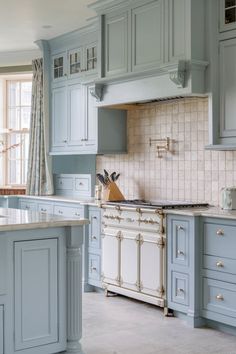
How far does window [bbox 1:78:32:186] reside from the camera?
778cm

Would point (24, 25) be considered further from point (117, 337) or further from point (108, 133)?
point (117, 337)

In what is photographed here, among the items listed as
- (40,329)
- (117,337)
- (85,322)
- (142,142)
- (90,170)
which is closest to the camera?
(40,329)

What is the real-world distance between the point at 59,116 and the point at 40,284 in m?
3.49

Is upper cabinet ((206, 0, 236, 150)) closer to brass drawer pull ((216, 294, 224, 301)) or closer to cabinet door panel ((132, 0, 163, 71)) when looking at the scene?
cabinet door panel ((132, 0, 163, 71))

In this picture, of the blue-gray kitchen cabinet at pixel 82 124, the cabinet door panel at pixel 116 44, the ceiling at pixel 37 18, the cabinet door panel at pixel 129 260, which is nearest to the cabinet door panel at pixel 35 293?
the cabinet door panel at pixel 129 260

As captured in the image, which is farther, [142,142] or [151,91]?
[142,142]

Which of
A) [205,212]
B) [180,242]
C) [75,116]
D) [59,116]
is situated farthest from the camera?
[59,116]

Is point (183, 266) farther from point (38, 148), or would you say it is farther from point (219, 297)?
point (38, 148)

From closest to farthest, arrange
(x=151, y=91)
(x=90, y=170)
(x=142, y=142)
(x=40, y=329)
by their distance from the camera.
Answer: (x=40, y=329) → (x=151, y=91) → (x=142, y=142) → (x=90, y=170)

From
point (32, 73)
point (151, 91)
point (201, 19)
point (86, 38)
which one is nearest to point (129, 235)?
point (151, 91)

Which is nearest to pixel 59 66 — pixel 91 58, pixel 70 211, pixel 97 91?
pixel 91 58

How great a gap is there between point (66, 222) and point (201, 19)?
2.13 m

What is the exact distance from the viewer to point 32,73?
750 centimetres

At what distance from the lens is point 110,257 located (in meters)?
5.45
